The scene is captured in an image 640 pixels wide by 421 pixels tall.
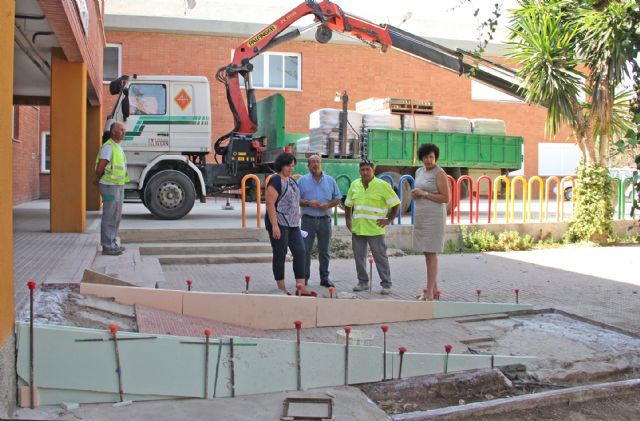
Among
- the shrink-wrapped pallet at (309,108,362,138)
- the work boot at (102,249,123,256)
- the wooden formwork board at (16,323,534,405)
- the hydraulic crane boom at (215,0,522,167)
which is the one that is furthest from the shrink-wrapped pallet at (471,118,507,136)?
the wooden formwork board at (16,323,534,405)

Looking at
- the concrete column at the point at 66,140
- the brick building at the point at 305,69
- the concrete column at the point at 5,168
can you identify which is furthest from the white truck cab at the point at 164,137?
the brick building at the point at 305,69

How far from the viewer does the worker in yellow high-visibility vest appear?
26.2 ft

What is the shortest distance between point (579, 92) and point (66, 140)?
962 cm

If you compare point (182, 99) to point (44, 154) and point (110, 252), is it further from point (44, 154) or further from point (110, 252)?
point (44, 154)

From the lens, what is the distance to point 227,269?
9516 mm

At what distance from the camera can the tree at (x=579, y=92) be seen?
39.4ft

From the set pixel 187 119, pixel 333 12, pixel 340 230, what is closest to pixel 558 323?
pixel 340 230

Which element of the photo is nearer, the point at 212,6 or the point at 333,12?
the point at 333,12

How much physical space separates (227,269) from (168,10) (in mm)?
18440

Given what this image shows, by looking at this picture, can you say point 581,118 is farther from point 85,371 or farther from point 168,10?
point 168,10

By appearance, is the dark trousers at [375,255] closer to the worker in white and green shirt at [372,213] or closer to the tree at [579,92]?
the worker in white and green shirt at [372,213]

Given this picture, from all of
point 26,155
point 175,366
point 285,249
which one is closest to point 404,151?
point 285,249

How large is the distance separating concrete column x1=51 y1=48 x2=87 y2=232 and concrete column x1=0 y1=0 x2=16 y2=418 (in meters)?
6.45

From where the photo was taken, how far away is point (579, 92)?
12852 millimetres
